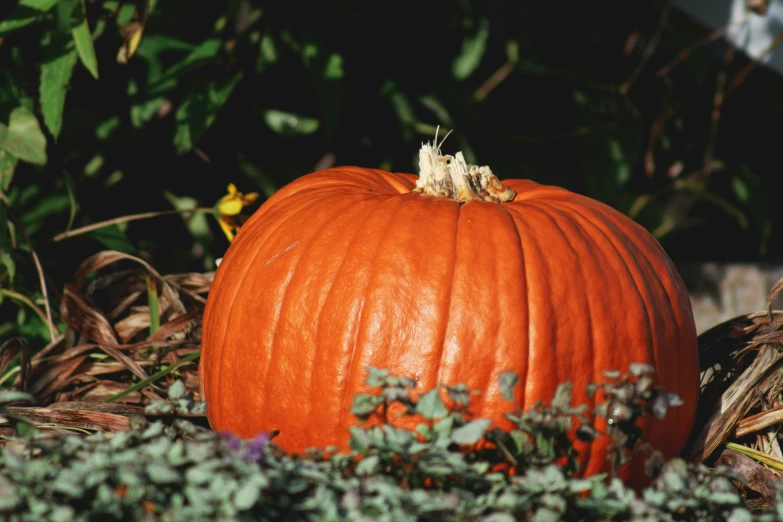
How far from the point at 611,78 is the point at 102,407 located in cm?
290

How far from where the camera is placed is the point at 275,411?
1583 millimetres

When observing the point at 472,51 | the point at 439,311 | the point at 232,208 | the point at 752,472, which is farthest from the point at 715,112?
the point at 439,311

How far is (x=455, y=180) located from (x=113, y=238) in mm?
1213

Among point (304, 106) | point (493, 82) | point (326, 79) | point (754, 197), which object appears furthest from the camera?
point (754, 197)

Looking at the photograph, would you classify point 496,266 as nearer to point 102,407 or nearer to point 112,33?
point 102,407

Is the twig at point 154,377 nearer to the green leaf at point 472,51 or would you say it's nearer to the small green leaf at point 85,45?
the small green leaf at point 85,45

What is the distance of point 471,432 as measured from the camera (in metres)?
1.20

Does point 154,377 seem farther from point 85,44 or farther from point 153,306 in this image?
point 85,44

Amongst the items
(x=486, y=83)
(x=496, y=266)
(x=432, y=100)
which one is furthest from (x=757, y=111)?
(x=496, y=266)

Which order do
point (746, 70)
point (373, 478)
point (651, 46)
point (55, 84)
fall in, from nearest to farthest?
point (373, 478)
point (55, 84)
point (651, 46)
point (746, 70)

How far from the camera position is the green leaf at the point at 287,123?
2628mm

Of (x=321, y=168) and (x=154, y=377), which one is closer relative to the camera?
(x=154, y=377)

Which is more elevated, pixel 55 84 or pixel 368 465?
pixel 55 84

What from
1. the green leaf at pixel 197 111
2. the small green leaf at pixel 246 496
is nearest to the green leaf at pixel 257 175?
the green leaf at pixel 197 111
